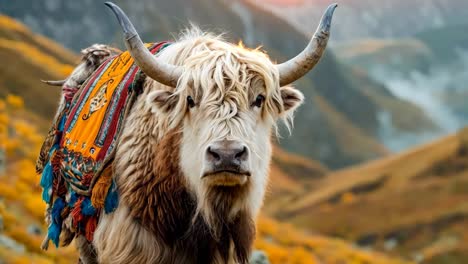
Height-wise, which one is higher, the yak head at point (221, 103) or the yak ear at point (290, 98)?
the yak ear at point (290, 98)

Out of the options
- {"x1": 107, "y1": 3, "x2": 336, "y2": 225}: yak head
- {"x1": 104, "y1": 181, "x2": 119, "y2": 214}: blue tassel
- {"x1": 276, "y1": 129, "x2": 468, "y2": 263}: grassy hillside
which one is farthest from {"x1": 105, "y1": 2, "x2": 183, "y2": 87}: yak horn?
{"x1": 276, "y1": 129, "x2": 468, "y2": 263}: grassy hillside

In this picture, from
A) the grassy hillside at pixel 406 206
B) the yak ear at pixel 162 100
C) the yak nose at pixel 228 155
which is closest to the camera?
the yak nose at pixel 228 155

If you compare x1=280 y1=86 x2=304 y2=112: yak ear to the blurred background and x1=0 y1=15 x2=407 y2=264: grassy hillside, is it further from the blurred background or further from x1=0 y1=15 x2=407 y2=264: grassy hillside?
x1=0 y1=15 x2=407 y2=264: grassy hillside

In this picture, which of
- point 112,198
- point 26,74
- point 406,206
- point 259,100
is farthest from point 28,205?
point 406,206

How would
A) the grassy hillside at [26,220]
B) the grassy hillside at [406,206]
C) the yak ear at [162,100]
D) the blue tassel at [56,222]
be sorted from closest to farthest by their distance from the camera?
the yak ear at [162,100], the blue tassel at [56,222], the grassy hillside at [26,220], the grassy hillside at [406,206]

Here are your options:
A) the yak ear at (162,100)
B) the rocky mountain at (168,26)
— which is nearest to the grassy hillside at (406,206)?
the rocky mountain at (168,26)

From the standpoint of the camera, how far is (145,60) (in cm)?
575

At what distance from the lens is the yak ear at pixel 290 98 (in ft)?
20.7

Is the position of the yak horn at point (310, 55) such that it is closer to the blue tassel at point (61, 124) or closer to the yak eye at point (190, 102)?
the yak eye at point (190, 102)

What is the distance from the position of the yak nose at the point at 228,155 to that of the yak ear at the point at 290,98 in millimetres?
1209

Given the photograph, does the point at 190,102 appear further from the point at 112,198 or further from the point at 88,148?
the point at 88,148

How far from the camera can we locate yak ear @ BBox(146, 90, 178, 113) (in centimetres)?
591

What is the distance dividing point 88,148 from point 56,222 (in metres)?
1.23

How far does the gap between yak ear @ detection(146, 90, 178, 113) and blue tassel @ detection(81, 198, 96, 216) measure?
4.07 ft
